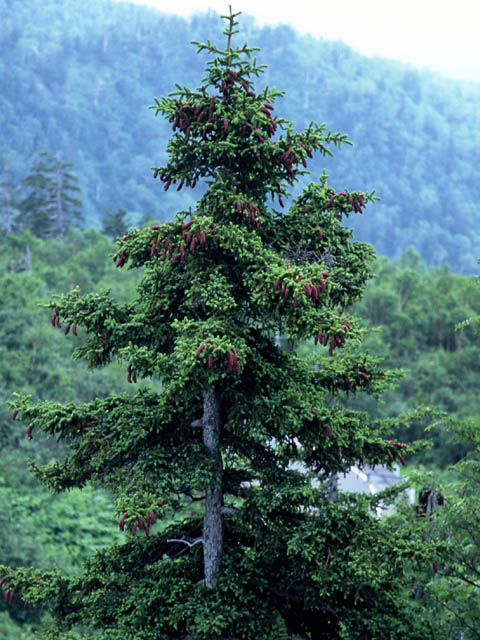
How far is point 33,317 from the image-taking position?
1748 inches

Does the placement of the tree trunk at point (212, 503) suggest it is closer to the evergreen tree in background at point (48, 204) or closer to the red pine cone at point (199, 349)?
the red pine cone at point (199, 349)

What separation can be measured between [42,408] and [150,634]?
2980mm

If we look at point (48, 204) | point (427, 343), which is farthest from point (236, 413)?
point (48, 204)

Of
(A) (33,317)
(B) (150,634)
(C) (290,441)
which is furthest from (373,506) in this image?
(A) (33,317)

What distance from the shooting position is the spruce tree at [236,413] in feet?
27.3

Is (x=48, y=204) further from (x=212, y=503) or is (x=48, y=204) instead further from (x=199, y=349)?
(x=199, y=349)

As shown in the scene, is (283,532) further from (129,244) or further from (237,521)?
(129,244)

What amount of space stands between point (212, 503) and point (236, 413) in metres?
1.44

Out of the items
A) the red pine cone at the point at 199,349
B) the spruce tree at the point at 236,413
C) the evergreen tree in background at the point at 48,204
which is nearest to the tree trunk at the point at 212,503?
the spruce tree at the point at 236,413

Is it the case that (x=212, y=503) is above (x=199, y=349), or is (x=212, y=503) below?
below

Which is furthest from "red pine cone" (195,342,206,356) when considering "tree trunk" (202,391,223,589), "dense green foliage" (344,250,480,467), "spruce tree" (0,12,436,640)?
"dense green foliage" (344,250,480,467)

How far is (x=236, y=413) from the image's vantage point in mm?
8883

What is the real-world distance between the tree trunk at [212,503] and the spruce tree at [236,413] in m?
0.02

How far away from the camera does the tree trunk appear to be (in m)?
9.34
